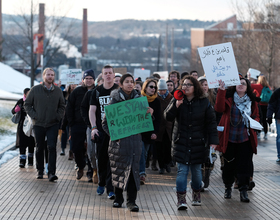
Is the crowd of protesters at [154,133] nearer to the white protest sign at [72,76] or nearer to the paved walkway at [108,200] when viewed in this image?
the paved walkway at [108,200]

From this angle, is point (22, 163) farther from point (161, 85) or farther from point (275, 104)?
point (275, 104)

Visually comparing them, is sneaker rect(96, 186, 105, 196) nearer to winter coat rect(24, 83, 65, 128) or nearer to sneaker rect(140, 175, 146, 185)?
sneaker rect(140, 175, 146, 185)

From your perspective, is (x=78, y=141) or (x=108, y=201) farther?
(x=78, y=141)

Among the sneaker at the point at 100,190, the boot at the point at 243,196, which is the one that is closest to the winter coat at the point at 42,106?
the sneaker at the point at 100,190

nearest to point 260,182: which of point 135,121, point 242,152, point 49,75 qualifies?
point 242,152

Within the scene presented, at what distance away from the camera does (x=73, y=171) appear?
34.1 ft

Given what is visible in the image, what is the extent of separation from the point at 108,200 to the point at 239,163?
2.15 m

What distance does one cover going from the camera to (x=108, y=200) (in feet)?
25.0

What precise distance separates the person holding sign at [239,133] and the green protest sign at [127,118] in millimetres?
1281

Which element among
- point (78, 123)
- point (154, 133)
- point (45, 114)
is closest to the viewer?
point (154, 133)

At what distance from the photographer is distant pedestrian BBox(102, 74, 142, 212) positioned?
22.6ft

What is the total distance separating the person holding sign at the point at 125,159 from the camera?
22.6ft

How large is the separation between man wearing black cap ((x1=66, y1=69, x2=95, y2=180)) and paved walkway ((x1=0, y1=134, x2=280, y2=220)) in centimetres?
40

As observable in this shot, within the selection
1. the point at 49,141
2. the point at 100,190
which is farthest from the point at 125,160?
the point at 49,141
